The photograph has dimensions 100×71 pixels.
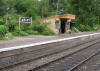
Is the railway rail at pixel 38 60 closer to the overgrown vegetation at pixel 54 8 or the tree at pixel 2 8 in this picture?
the overgrown vegetation at pixel 54 8

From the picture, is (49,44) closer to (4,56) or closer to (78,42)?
(4,56)

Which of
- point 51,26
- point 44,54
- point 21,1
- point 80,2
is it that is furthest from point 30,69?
point 80,2

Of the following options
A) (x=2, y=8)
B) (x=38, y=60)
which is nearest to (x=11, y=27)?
(x=2, y=8)

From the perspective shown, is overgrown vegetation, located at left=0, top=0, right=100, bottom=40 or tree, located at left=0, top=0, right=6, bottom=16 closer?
tree, located at left=0, top=0, right=6, bottom=16

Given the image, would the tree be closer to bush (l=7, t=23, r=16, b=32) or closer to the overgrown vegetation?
the overgrown vegetation

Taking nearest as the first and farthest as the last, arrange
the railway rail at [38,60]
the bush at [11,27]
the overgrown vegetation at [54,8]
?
the railway rail at [38,60] → the bush at [11,27] → the overgrown vegetation at [54,8]

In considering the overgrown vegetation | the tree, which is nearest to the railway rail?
the overgrown vegetation

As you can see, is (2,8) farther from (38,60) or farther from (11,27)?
(38,60)

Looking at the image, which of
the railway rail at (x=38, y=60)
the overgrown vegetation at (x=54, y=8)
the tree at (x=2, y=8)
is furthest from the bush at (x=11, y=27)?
the railway rail at (x=38, y=60)

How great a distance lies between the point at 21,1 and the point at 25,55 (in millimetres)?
29634

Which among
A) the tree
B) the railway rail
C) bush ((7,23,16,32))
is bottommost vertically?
the railway rail

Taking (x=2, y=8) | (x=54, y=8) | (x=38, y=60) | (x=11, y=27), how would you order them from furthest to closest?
(x=54, y=8)
(x=2, y=8)
(x=11, y=27)
(x=38, y=60)

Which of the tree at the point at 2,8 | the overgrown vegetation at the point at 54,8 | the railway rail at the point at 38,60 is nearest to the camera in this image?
the railway rail at the point at 38,60

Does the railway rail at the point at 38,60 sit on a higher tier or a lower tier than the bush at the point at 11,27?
lower
